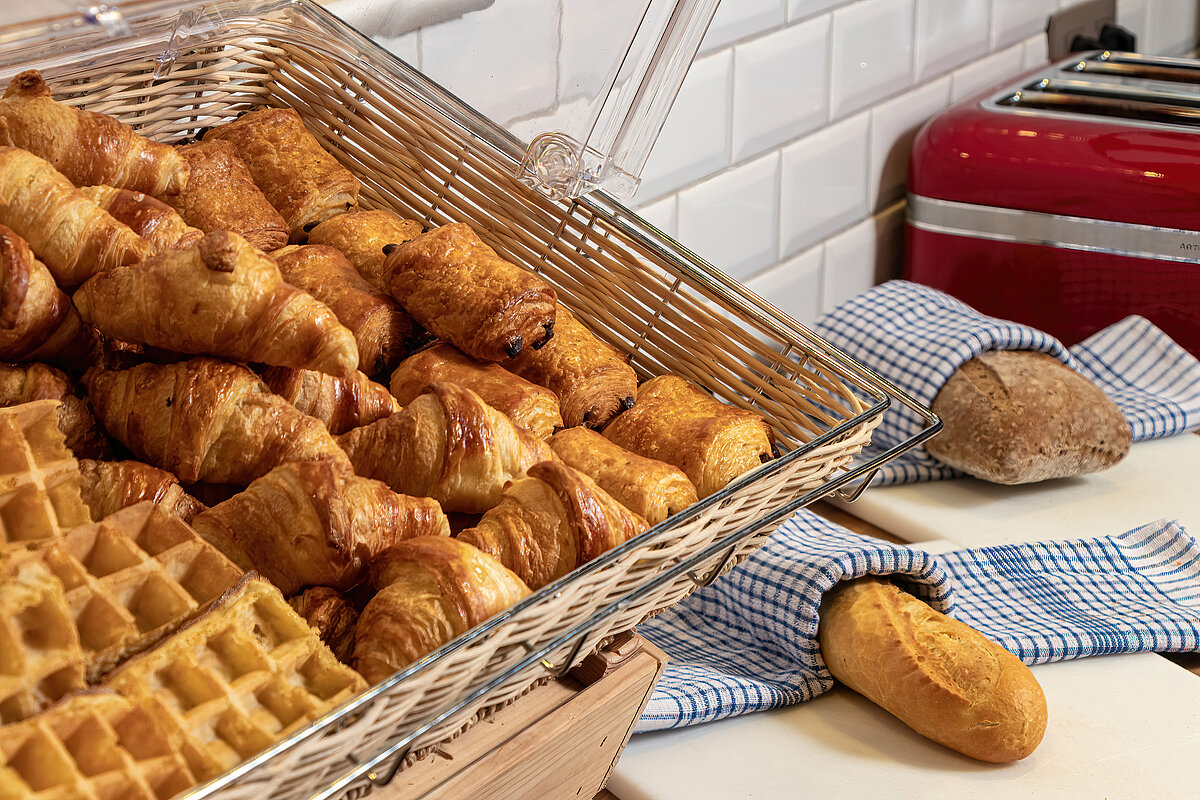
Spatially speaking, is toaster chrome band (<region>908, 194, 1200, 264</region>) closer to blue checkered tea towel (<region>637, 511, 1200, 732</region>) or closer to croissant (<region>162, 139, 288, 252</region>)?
blue checkered tea towel (<region>637, 511, 1200, 732</region>)

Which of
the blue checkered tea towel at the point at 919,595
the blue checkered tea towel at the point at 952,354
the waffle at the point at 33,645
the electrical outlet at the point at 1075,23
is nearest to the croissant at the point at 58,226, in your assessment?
the waffle at the point at 33,645

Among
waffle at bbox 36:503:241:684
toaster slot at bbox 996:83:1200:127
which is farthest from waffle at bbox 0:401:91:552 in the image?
toaster slot at bbox 996:83:1200:127

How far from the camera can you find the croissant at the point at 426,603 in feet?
1.95

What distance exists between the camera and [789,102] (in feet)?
5.84

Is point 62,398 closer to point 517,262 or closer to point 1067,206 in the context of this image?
point 517,262

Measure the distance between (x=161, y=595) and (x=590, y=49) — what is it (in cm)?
70

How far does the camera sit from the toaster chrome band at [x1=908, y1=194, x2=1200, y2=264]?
5.68ft

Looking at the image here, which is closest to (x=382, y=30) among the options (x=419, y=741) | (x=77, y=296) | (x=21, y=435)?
(x=77, y=296)

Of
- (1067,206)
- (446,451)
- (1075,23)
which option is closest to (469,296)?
(446,451)

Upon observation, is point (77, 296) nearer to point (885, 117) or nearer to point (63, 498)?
point (63, 498)

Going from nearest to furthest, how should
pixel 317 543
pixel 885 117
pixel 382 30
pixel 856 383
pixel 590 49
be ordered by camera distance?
1. pixel 317 543
2. pixel 856 383
3. pixel 590 49
4. pixel 382 30
5. pixel 885 117

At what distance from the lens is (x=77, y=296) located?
741 mm

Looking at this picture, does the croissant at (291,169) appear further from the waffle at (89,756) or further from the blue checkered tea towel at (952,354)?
the blue checkered tea towel at (952,354)

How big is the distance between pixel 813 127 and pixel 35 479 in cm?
146
